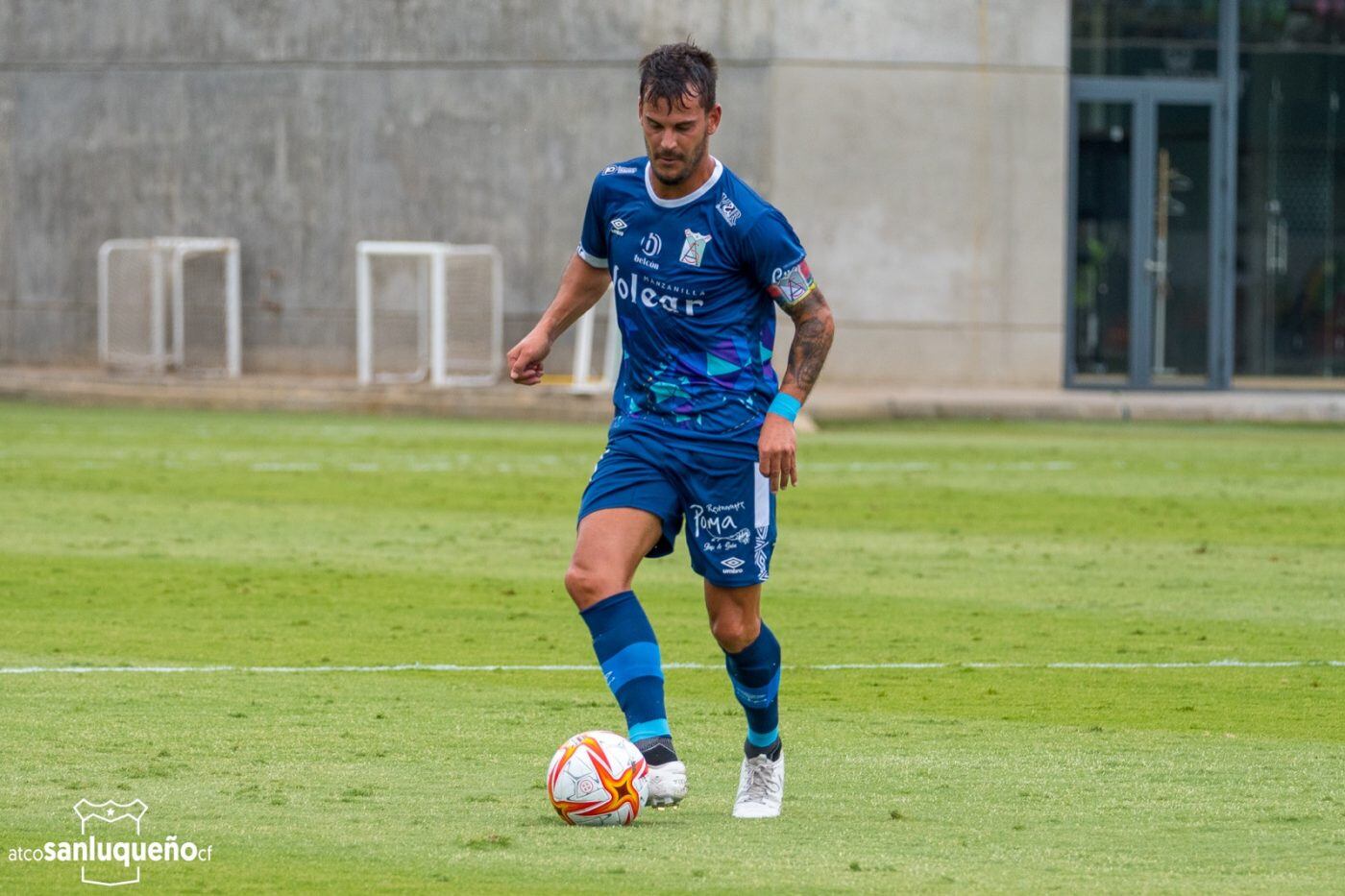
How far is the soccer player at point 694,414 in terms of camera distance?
6.52 metres

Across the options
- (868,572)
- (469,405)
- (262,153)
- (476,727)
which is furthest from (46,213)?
(476,727)

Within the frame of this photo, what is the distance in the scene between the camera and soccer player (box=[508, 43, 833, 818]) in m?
6.52

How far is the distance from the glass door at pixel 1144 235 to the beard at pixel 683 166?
75.6 feet

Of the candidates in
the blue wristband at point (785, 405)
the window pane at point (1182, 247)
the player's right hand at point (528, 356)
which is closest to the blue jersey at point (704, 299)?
the blue wristband at point (785, 405)

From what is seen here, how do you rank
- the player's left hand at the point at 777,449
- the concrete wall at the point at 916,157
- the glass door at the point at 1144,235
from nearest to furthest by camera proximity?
the player's left hand at the point at 777,449 → the concrete wall at the point at 916,157 → the glass door at the point at 1144,235

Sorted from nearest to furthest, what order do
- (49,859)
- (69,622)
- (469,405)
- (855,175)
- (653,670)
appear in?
(49,859) < (653,670) < (69,622) < (469,405) < (855,175)

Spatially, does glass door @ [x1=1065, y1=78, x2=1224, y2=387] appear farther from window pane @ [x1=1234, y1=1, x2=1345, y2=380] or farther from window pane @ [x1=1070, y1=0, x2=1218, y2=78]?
window pane @ [x1=1234, y1=1, x2=1345, y2=380]

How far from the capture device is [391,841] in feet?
19.6

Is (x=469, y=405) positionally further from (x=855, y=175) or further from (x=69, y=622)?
(x=69, y=622)

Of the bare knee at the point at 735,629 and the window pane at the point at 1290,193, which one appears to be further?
the window pane at the point at 1290,193

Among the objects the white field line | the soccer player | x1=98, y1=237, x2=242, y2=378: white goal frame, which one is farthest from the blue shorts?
x1=98, y1=237, x2=242, y2=378: white goal frame

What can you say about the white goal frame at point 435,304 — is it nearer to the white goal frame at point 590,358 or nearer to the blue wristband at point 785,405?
the white goal frame at point 590,358

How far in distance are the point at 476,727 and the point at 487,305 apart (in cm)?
2084

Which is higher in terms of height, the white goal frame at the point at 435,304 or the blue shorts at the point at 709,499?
the white goal frame at the point at 435,304
